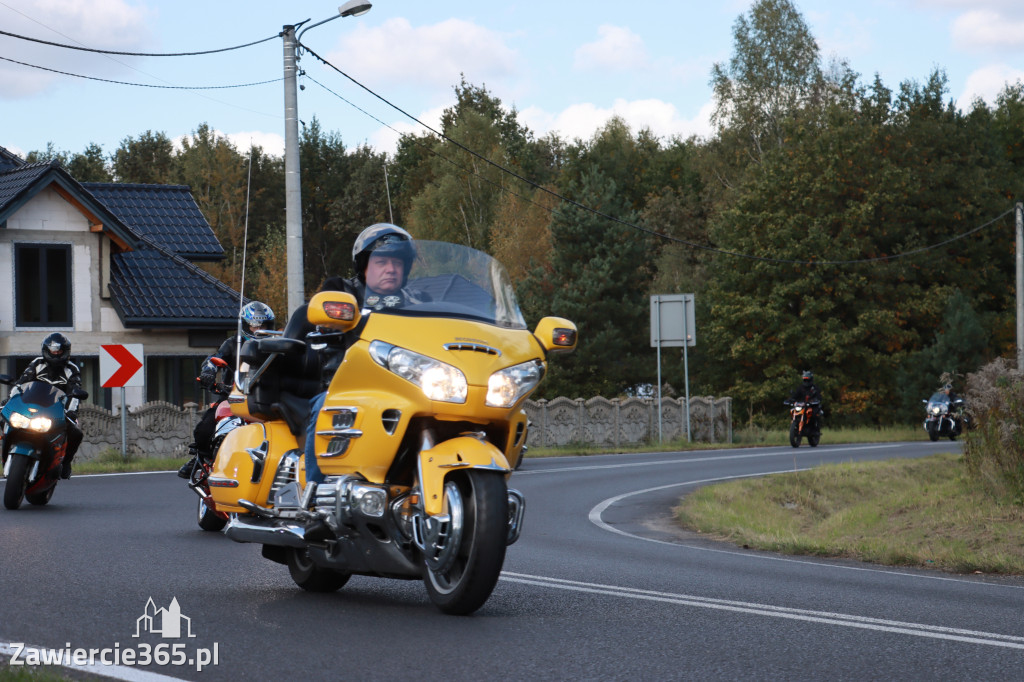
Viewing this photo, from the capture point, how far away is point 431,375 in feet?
20.6

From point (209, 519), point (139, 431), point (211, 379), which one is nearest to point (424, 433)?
point (209, 519)

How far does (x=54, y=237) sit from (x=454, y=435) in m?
25.7

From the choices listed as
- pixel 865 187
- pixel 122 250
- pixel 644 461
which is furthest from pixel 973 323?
pixel 122 250

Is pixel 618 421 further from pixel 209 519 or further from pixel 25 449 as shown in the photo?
pixel 209 519

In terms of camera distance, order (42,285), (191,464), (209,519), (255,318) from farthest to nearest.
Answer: (42,285)
(191,464)
(209,519)
(255,318)

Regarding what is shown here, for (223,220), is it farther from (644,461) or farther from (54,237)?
(644,461)

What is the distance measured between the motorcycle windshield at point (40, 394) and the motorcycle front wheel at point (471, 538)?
781 centimetres

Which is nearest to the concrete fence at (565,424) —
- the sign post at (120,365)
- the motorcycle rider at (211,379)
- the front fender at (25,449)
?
the sign post at (120,365)

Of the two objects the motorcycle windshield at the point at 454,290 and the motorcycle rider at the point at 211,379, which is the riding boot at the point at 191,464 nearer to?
the motorcycle rider at the point at 211,379

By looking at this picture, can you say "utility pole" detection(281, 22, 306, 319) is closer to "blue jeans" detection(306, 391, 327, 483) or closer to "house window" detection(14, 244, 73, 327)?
"house window" detection(14, 244, 73, 327)

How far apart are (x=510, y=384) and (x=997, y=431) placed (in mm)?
10352

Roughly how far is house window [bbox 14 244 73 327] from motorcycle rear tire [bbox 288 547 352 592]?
23.9m

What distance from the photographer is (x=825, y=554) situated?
11.0m

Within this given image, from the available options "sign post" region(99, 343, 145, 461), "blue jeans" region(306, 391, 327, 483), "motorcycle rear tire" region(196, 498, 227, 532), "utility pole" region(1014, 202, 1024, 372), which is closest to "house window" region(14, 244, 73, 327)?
"sign post" region(99, 343, 145, 461)
